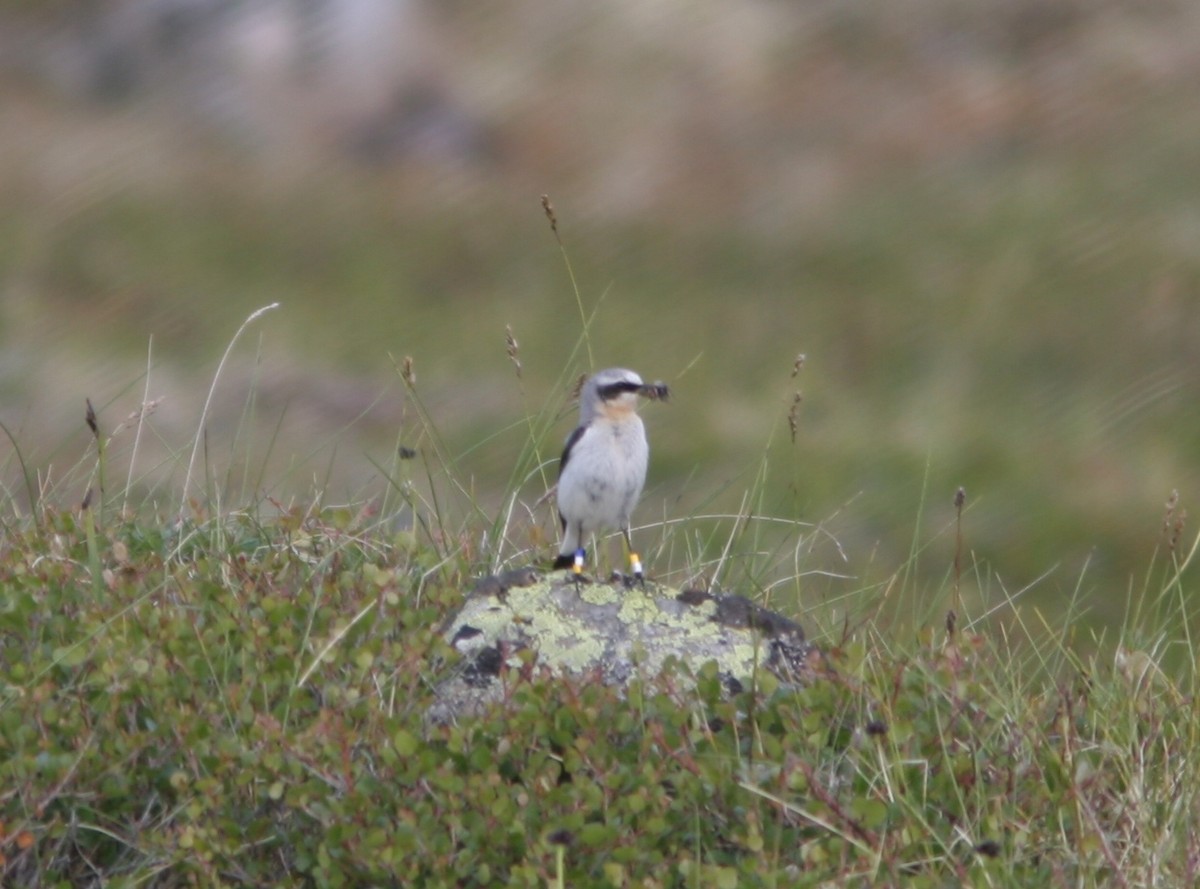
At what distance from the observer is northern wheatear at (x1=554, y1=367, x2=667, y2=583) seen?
6758 mm

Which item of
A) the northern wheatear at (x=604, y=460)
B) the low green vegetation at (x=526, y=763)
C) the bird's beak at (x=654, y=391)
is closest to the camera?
the low green vegetation at (x=526, y=763)

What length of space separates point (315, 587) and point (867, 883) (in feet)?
6.40

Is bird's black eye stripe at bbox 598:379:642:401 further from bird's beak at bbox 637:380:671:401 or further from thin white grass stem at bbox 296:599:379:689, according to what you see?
thin white grass stem at bbox 296:599:379:689

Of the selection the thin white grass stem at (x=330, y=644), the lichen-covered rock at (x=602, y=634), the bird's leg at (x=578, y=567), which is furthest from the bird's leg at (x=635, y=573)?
the thin white grass stem at (x=330, y=644)

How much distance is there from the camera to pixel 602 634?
5.88 m

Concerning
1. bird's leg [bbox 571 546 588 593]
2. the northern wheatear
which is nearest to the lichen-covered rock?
bird's leg [bbox 571 546 588 593]

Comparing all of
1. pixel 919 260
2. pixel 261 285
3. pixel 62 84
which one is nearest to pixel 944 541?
pixel 919 260

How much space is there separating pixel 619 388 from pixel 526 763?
1.81 meters

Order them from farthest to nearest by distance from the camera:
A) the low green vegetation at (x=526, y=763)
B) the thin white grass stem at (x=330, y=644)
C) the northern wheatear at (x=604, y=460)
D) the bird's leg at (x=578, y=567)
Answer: the northern wheatear at (x=604, y=460) < the bird's leg at (x=578, y=567) < the thin white grass stem at (x=330, y=644) < the low green vegetation at (x=526, y=763)

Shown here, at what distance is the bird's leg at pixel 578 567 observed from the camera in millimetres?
6020

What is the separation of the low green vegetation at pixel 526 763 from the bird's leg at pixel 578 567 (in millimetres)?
403

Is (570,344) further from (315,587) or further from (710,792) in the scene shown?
(710,792)

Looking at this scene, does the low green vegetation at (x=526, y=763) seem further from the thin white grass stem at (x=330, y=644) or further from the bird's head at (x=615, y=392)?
the bird's head at (x=615, y=392)

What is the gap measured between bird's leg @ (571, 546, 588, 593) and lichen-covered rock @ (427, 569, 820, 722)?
17 mm
